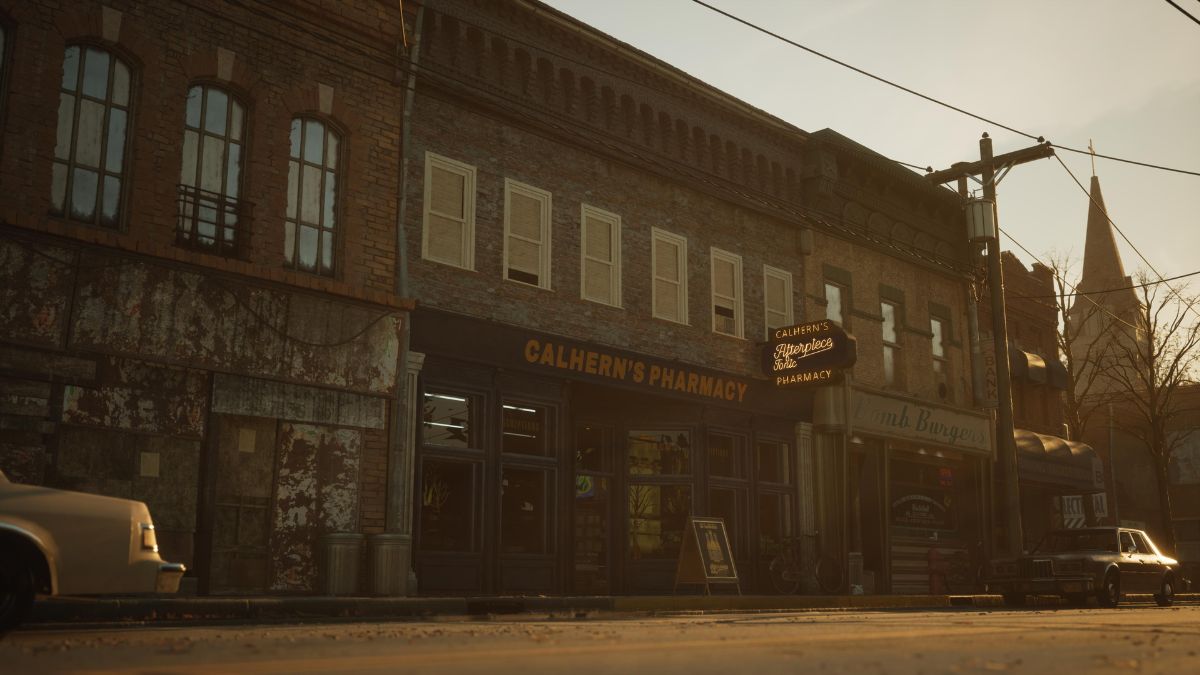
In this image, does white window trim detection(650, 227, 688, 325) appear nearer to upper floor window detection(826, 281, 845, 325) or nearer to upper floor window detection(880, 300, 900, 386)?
upper floor window detection(826, 281, 845, 325)

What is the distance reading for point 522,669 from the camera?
5680 millimetres

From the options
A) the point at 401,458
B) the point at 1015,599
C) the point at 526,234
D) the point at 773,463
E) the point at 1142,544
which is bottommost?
the point at 1015,599

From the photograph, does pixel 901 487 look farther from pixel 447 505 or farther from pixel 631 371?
pixel 447 505

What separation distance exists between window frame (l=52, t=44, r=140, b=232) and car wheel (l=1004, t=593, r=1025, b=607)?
16.5 metres

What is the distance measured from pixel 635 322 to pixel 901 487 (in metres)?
9.50

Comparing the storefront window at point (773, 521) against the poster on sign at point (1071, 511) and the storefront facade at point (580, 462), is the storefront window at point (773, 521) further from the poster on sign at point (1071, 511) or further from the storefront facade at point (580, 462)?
the poster on sign at point (1071, 511)

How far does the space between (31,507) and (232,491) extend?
282 inches

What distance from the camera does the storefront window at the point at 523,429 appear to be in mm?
18516

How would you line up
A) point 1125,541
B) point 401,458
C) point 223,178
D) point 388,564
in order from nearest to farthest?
point 388,564 → point 223,178 → point 401,458 → point 1125,541

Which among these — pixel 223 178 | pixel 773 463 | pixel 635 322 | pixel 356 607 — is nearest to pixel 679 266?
pixel 635 322

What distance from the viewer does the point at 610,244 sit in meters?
20.8

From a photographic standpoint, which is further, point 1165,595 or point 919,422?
point 919,422

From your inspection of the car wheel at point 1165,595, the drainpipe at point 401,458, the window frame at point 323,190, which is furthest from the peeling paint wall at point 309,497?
the car wheel at point 1165,595

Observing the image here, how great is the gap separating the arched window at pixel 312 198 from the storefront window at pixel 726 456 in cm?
895
